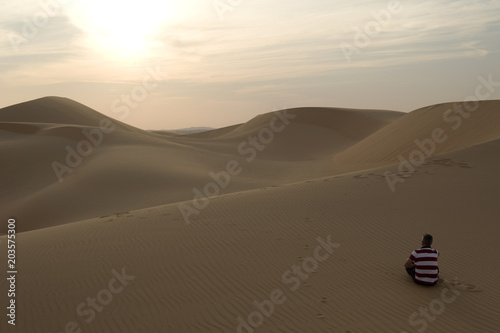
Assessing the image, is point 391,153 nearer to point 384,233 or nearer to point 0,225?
point 384,233

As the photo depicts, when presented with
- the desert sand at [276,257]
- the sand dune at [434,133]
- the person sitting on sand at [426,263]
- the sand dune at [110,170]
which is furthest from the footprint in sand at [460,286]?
the sand dune at [434,133]

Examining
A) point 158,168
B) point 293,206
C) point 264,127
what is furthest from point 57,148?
point 264,127

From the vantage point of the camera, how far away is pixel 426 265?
612 cm

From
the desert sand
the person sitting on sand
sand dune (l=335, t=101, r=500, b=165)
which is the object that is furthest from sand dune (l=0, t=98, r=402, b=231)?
the person sitting on sand

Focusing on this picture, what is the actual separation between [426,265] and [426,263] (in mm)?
31

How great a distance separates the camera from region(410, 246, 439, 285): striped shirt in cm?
610

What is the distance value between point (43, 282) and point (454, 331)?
571 cm

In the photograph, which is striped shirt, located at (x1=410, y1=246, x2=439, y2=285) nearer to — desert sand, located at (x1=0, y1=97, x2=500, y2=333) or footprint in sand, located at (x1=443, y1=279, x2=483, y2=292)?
desert sand, located at (x1=0, y1=97, x2=500, y2=333)

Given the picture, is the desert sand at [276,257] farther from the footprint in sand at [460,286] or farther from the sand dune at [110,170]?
the sand dune at [110,170]

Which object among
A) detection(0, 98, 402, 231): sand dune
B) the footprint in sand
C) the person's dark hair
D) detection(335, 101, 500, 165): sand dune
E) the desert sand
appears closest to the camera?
the desert sand

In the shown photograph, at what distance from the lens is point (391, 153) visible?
24.3 meters

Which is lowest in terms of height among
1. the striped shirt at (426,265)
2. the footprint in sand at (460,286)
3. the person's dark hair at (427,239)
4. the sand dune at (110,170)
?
the footprint in sand at (460,286)

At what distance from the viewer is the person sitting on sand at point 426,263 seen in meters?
6.10

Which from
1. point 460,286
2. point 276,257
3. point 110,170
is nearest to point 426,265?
point 460,286
